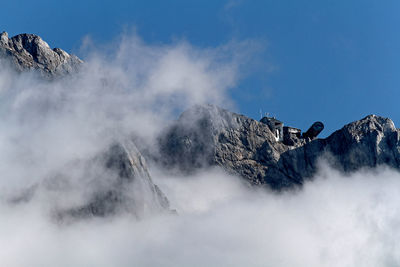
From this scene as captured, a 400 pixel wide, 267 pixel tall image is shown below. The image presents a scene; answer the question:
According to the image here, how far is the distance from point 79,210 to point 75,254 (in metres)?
10.3

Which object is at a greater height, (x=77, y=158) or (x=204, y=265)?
(x=77, y=158)

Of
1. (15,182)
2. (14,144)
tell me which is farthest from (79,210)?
(14,144)

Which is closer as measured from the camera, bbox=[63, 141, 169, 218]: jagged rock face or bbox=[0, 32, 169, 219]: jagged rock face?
bbox=[63, 141, 169, 218]: jagged rock face

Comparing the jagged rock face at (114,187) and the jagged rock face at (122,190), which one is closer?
the jagged rock face at (122,190)

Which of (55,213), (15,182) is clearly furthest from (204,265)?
(15,182)

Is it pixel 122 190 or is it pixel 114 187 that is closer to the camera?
pixel 122 190

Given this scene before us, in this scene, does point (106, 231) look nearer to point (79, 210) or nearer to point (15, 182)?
point (79, 210)

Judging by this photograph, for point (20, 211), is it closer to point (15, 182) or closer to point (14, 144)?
point (15, 182)

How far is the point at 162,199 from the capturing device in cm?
19275

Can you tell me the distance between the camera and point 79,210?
180375mm

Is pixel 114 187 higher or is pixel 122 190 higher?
pixel 114 187

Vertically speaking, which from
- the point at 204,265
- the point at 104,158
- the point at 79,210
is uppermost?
the point at 104,158

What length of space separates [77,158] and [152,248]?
99.9 ft

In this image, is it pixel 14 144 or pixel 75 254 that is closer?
pixel 75 254
